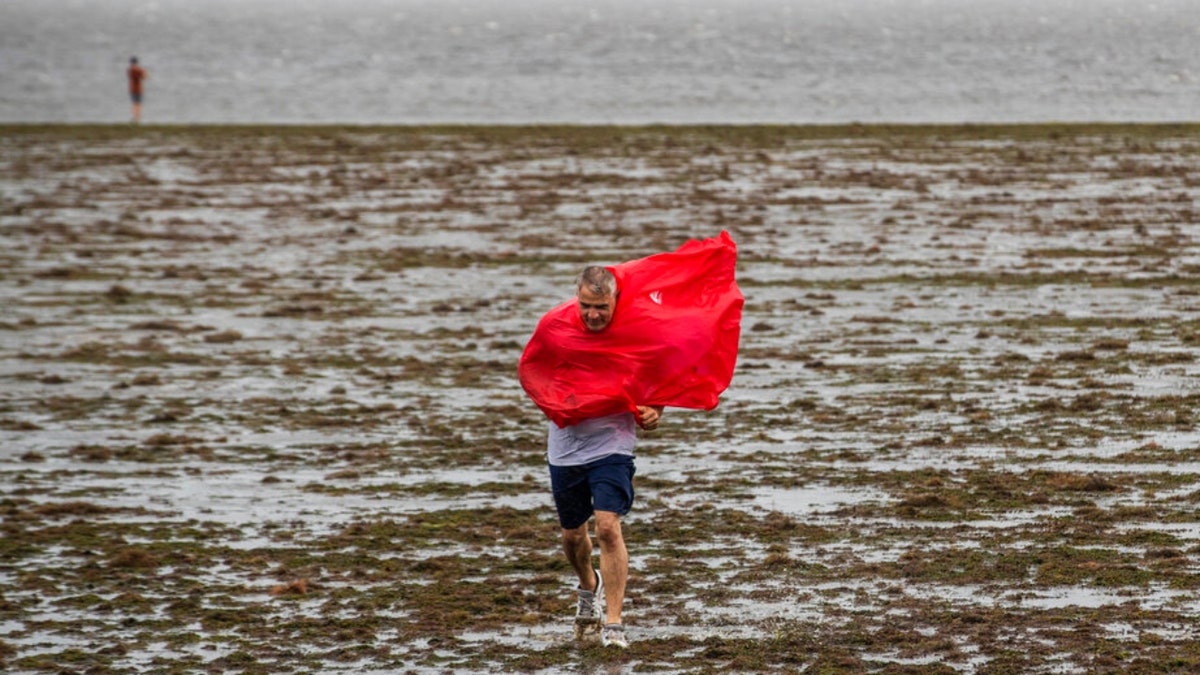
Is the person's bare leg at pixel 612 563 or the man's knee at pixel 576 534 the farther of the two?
the man's knee at pixel 576 534

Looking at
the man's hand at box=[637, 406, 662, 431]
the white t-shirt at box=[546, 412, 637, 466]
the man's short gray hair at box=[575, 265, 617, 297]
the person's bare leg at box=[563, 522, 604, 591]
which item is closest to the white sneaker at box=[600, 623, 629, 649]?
the person's bare leg at box=[563, 522, 604, 591]

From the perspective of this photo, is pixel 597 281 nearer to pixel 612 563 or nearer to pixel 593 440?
pixel 593 440

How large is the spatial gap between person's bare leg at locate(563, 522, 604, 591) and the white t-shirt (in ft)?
1.16

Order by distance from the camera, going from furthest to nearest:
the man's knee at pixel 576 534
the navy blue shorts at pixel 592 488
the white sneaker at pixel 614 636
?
the man's knee at pixel 576 534 < the navy blue shorts at pixel 592 488 < the white sneaker at pixel 614 636

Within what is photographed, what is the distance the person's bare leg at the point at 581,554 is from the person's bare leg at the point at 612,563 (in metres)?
0.24

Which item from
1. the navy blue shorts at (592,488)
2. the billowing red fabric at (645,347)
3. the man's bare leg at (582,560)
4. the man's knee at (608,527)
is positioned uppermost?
the billowing red fabric at (645,347)

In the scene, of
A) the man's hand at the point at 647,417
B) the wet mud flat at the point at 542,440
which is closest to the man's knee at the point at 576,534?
the wet mud flat at the point at 542,440

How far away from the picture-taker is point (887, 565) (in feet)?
34.0

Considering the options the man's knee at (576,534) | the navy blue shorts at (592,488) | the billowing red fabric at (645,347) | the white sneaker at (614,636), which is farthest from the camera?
the man's knee at (576,534)

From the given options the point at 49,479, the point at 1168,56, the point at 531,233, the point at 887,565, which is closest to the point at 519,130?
the point at 531,233

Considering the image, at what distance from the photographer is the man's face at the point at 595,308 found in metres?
9.24

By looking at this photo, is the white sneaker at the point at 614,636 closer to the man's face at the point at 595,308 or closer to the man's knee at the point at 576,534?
the man's knee at the point at 576,534

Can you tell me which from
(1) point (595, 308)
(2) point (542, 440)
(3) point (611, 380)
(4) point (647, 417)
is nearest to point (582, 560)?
(4) point (647, 417)

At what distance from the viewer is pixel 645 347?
9.35m
